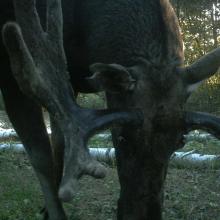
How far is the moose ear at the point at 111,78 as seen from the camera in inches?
149

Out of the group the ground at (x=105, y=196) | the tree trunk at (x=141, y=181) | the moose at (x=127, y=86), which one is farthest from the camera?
the ground at (x=105, y=196)

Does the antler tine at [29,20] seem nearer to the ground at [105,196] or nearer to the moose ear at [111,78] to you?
the moose ear at [111,78]

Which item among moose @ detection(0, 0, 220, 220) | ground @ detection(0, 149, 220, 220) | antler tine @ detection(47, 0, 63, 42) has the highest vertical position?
antler tine @ detection(47, 0, 63, 42)

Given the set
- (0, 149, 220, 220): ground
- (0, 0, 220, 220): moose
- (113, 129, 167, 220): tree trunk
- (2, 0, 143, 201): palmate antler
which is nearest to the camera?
(2, 0, 143, 201): palmate antler

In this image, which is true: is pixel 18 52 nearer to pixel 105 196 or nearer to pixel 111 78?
pixel 111 78

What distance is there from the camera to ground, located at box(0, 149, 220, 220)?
5.73 metres

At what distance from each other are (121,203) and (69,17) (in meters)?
1.64

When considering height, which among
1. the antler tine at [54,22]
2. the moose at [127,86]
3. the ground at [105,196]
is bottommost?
the ground at [105,196]

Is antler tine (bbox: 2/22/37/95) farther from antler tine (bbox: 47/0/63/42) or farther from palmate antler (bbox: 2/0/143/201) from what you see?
antler tine (bbox: 47/0/63/42)

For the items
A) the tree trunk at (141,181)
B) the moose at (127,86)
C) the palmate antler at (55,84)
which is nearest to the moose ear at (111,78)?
the moose at (127,86)

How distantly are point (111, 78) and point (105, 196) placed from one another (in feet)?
8.99

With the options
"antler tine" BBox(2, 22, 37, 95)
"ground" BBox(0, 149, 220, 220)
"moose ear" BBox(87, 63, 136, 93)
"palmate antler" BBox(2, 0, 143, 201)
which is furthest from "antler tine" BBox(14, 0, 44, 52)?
"ground" BBox(0, 149, 220, 220)

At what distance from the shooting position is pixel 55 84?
393cm

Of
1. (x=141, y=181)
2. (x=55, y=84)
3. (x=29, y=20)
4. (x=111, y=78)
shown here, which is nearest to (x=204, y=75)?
(x=111, y=78)
